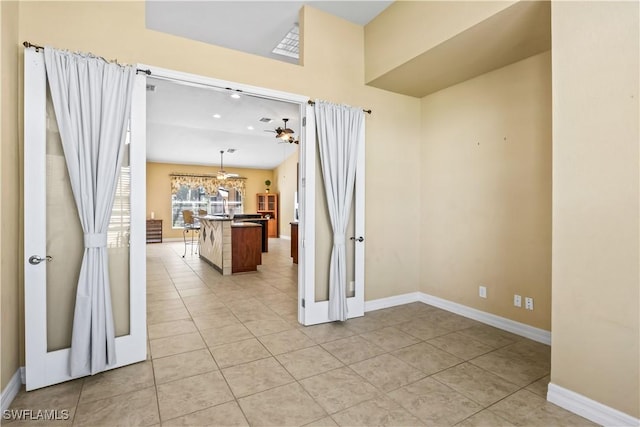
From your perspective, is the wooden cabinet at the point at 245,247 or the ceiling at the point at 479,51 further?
the wooden cabinet at the point at 245,247

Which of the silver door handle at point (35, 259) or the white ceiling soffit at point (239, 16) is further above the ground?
the white ceiling soffit at point (239, 16)

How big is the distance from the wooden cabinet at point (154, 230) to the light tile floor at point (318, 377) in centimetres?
792

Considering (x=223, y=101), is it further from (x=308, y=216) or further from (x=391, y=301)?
(x=391, y=301)

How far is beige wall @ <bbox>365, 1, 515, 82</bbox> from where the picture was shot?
2605 millimetres

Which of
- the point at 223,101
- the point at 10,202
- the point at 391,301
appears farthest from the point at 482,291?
the point at 223,101

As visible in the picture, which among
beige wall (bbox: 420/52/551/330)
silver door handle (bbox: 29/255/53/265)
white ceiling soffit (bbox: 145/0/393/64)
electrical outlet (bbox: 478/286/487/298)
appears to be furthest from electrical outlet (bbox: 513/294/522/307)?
silver door handle (bbox: 29/255/53/265)

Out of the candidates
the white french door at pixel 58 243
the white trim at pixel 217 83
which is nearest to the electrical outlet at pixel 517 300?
the white trim at pixel 217 83

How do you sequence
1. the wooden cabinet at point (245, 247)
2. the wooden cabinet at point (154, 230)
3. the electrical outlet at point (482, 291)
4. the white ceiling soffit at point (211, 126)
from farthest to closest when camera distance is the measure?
1. the wooden cabinet at point (154, 230)
2. the wooden cabinet at point (245, 247)
3. the white ceiling soffit at point (211, 126)
4. the electrical outlet at point (482, 291)

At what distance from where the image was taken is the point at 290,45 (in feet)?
13.5

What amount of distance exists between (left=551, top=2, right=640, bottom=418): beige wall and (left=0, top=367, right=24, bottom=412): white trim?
3467mm

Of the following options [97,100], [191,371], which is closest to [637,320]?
[191,371]

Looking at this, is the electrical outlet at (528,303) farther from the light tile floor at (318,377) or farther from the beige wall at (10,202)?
the beige wall at (10,202)

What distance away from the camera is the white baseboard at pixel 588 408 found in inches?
70.1

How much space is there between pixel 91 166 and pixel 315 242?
2.08m
